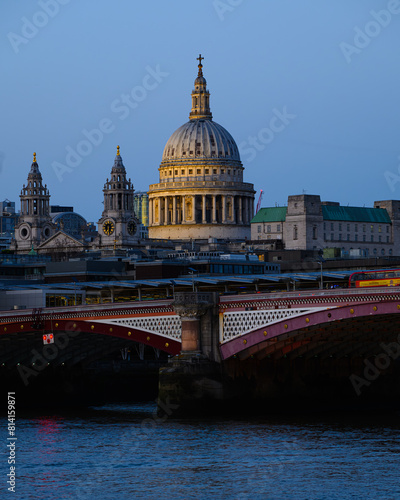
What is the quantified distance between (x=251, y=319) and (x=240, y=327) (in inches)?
47.0

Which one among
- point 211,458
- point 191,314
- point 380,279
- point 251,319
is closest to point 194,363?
point 191,314

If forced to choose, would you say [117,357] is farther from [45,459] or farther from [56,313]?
[45,459]

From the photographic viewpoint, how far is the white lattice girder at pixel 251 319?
278 feet

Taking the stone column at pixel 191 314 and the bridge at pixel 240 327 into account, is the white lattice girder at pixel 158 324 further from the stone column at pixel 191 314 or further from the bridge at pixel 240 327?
the stone column at pixel 191 314

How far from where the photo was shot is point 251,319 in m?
87.4

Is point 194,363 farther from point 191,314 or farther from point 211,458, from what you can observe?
point 211,458

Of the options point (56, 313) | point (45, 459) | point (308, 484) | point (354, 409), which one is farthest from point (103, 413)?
point (308, 484)

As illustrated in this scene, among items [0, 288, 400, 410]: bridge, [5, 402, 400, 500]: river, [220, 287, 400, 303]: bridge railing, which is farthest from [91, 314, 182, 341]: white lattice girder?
[5, 402, 400, 500]: river

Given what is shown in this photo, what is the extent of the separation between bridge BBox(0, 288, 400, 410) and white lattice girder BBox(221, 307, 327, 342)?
0.06 m

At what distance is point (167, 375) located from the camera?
87.8 m

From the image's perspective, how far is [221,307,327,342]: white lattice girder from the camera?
84.8 m

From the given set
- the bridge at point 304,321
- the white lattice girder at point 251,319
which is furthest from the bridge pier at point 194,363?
the white lattice girder at point 251,319

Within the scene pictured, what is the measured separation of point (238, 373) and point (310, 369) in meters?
9.98

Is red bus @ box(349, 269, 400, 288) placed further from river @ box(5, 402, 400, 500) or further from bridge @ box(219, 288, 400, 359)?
river @ box(5, 402, 400, 500)
